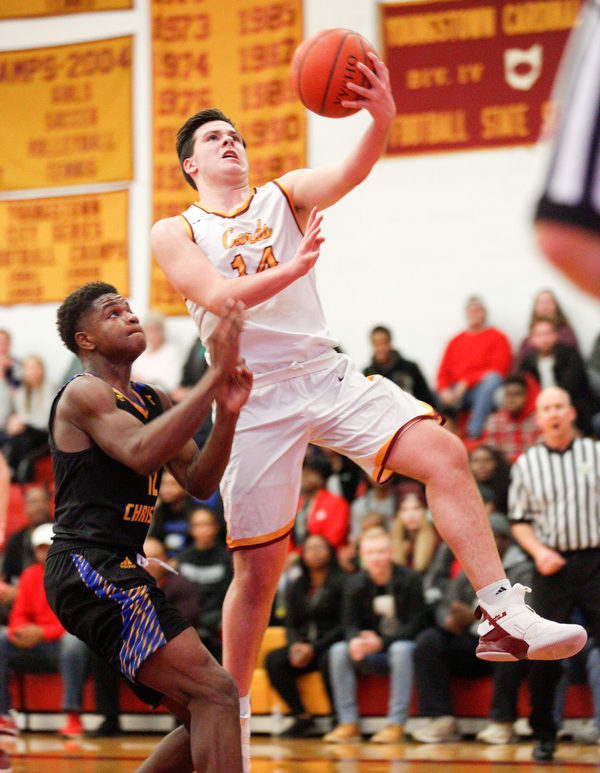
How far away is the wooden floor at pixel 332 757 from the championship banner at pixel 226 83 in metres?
5.24

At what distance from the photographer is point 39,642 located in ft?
25.6

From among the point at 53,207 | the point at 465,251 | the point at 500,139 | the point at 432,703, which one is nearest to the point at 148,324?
the point at 53,207

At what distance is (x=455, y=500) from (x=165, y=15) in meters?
9.13

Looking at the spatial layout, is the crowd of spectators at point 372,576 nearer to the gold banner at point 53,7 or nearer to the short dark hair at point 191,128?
the short dark hair at point 191,128

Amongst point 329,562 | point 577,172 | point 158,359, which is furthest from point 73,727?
point 577,172

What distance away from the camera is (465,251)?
33.6 ft

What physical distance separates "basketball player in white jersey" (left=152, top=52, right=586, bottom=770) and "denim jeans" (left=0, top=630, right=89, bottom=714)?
3.72 metres

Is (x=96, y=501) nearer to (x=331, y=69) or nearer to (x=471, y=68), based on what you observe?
(x=331, y=69)

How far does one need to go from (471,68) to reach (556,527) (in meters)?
5.78

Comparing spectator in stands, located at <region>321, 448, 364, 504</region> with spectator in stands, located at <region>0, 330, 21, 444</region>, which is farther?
spectator in stands, located at <region>0, 330, 21, 444</region>

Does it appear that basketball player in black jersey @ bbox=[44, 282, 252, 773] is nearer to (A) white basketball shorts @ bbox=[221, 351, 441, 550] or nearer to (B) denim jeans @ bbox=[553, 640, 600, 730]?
(A) white basketball shorts @ bbox=[221, 351, 441, 550]

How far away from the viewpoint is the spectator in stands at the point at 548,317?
361 inches

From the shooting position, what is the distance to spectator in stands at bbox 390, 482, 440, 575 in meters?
7.34

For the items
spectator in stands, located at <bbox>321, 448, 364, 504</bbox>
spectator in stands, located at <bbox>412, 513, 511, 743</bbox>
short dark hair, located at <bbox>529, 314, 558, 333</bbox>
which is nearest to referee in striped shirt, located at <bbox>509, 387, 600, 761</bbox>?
spectator in stands, located at <bbox>412, 513, 511, 743</bbox>
